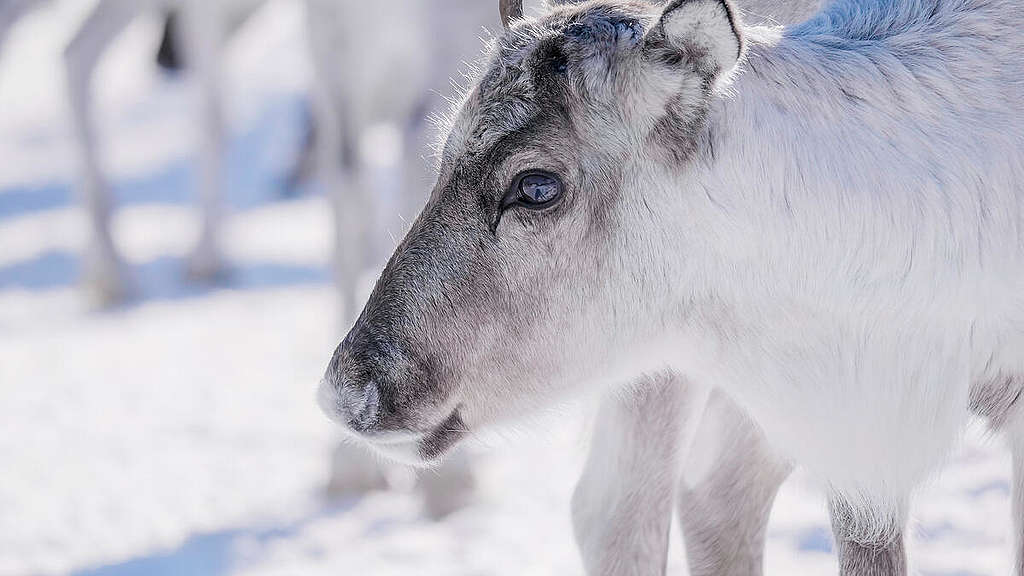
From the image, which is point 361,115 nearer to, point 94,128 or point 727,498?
point 727,498

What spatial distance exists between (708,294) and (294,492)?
3.33m

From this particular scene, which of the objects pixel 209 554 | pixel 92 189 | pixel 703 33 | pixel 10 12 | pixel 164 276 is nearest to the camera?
pixel 703 33

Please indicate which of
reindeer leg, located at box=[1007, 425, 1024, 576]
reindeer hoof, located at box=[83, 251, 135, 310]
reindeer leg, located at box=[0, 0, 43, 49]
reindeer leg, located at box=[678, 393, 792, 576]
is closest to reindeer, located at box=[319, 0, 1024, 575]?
reindeer leg, located at box=[1007, 425, 1024, 576]

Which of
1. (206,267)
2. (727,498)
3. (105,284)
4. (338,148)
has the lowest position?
(727,498)

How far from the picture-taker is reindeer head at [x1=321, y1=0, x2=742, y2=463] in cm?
261

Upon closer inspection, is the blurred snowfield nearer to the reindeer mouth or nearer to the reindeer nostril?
the reindeer mouth

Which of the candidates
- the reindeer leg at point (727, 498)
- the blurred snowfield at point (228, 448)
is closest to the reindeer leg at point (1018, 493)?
the blurred snowfield at point (228, 448)

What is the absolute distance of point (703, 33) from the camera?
244 centimetres

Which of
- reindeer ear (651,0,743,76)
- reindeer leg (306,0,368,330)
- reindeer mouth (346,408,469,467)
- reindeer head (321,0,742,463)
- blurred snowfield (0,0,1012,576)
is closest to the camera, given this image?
reindeer ear (651,0,743,76)

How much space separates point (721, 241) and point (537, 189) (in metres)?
0.32

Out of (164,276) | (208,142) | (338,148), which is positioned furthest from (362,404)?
(164,276)

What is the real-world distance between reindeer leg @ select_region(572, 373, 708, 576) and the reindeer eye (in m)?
0.68

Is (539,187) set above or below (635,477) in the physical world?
above

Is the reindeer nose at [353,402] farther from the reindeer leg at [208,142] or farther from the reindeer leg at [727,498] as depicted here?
the reindeer leg at [208,142]
